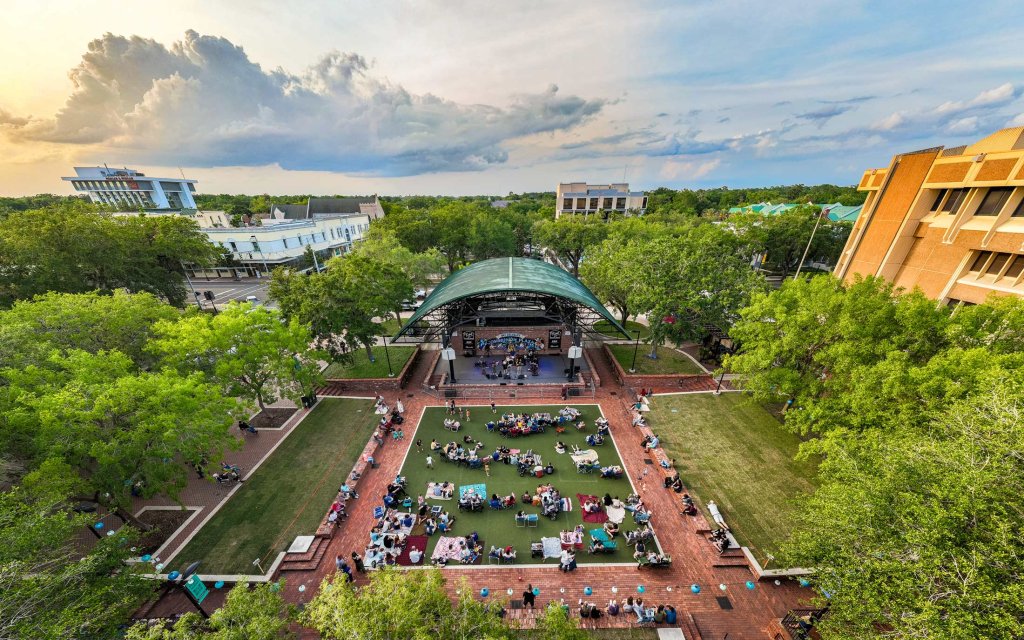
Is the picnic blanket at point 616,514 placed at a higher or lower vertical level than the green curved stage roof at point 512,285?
lower

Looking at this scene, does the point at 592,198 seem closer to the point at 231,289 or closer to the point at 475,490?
the point at 231,289

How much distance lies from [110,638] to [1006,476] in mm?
23567

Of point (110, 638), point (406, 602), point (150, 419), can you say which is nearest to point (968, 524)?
point (406, 602)

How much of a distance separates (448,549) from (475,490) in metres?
→ 3.22

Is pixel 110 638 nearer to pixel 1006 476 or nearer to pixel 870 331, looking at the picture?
pixel 1006 476

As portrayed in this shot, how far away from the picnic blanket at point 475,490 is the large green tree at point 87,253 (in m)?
36.7

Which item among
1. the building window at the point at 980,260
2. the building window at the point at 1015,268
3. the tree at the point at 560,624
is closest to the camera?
the tree at the point at 560,624

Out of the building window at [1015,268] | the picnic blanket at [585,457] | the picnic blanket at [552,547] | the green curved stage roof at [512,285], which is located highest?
the building window at [1015,268]

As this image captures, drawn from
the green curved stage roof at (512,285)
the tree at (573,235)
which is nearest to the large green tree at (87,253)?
the green curved stage roof at (512,285)

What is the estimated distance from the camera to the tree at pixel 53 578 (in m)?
8.22

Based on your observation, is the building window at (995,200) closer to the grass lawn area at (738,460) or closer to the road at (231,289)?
the grass lawn area at (738,460)

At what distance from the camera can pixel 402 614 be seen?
7496 millimetres

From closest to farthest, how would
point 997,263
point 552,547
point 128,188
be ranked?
point 552,547, point 997,263, point 128,188

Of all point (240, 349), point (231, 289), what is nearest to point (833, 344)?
point (240, 349)
